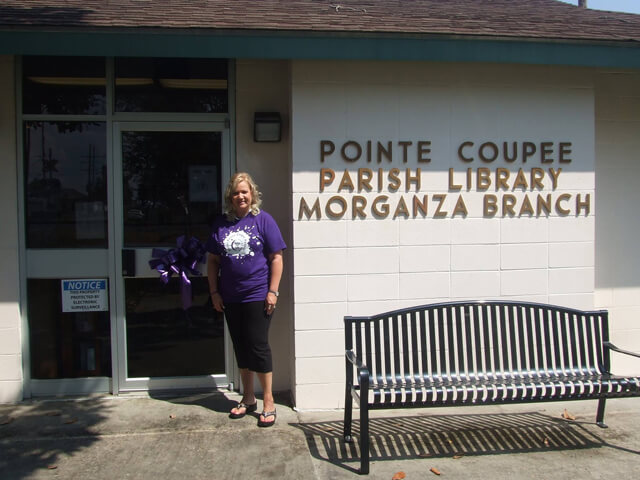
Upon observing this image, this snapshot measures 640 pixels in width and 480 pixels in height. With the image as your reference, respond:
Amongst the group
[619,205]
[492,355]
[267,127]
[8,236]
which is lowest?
[492,355]

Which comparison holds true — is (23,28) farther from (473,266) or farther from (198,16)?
(473,266)

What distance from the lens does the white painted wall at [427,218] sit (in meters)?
4.63

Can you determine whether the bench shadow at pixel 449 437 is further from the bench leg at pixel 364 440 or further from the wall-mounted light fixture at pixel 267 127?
the wall-mounted light fixture at pixel 267 127

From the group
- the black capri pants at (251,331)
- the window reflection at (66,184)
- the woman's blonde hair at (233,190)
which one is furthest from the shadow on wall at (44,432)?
the woman's blonde hair at (233,190)

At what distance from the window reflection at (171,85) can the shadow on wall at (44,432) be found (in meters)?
2.44

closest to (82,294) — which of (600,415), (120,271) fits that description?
(120,271)

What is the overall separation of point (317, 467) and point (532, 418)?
72.0 inches

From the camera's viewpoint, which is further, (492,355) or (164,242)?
(164,242)

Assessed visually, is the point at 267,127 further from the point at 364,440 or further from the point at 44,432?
the point at 44,432

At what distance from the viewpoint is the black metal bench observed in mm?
3877

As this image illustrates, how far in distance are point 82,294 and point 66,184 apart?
0.91 m

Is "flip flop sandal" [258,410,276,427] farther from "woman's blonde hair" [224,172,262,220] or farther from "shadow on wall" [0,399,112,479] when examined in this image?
"woman's blonde hair" [224,172,262,220]

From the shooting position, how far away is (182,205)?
5012 mm

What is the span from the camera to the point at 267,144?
497cm
